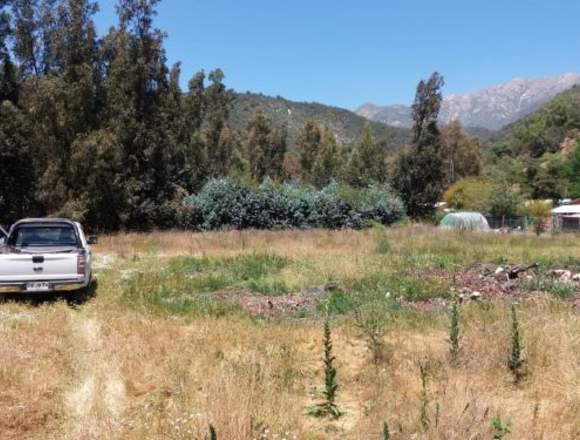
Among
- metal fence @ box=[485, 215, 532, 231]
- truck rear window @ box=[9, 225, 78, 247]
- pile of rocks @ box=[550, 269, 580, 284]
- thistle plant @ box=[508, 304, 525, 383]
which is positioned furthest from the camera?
metal fence @ box=[485, 215, 532, 231]

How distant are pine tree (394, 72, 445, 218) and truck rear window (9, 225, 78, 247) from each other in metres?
34.2

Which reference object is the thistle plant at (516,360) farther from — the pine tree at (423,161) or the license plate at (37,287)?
the pine tree at (423,161)

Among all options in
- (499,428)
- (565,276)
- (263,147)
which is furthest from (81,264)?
(263,147)

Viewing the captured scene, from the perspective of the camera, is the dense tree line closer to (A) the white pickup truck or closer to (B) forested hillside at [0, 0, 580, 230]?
(B) forested hillside at [0, 0, 580, 230]

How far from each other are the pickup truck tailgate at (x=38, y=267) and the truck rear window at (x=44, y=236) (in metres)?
1.75

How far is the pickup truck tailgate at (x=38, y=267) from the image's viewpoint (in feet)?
35.4

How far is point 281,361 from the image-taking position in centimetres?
689

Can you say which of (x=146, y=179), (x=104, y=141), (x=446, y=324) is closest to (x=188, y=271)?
(x=446, y=324)

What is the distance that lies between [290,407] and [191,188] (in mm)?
32271

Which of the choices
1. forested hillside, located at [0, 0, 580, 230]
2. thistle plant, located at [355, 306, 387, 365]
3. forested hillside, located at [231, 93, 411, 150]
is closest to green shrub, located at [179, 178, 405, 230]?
forested hillside, located at [0, 0, 580, 230]

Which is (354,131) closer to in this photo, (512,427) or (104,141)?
(104,141)

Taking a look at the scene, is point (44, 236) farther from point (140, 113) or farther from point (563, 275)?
point (140, 113)

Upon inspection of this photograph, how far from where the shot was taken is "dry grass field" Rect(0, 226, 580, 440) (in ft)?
16.8

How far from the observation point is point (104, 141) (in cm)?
2741
